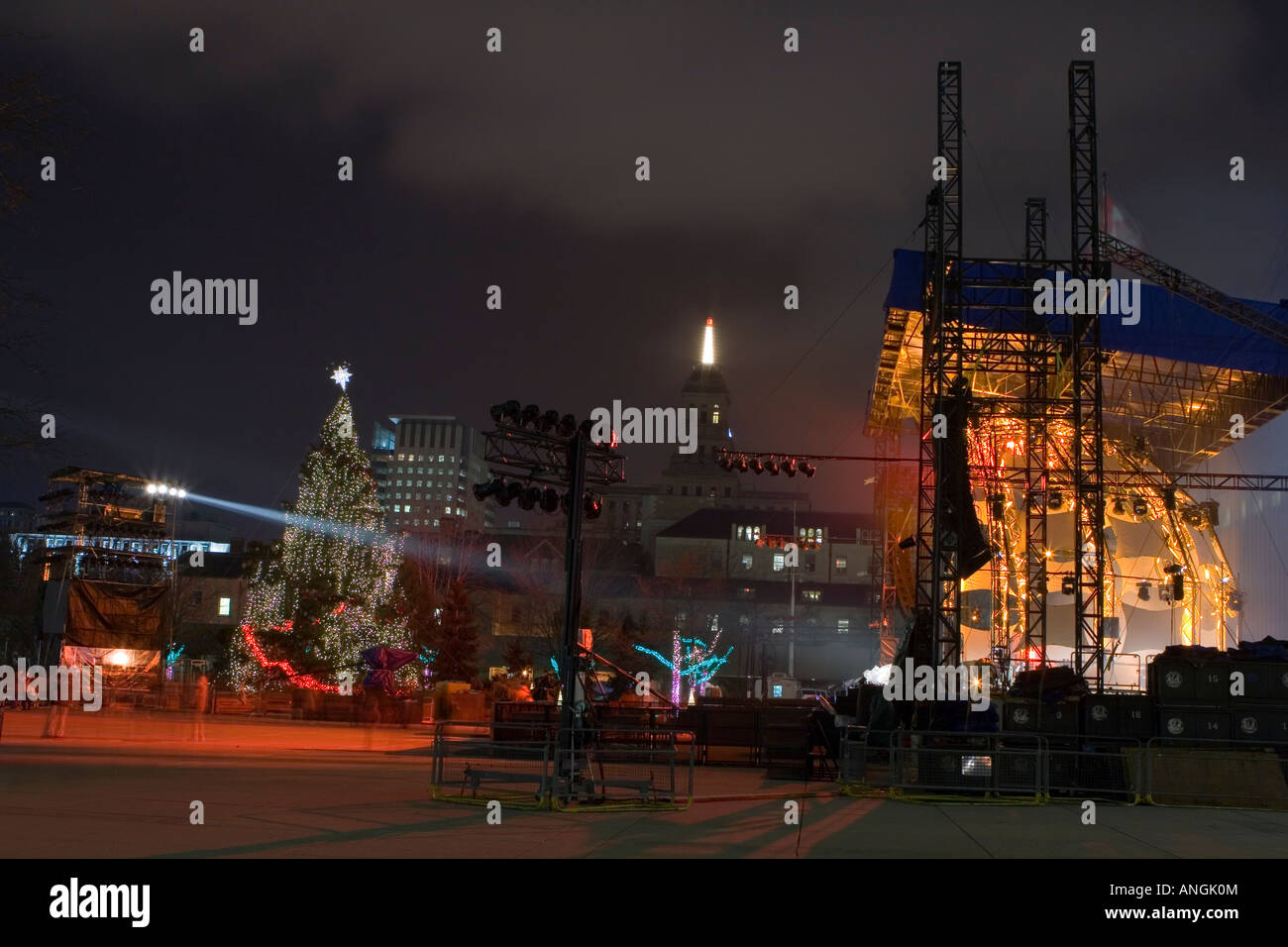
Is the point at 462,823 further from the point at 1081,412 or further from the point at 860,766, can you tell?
the point at 1081,412

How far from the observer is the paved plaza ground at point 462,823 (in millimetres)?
11484

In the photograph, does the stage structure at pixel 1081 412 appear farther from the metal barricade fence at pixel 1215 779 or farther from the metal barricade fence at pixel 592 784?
the metal barricade fence at pixel 592 784

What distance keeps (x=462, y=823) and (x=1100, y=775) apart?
→ 11.0m

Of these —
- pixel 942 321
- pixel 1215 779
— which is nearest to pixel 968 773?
pixel 1215 779

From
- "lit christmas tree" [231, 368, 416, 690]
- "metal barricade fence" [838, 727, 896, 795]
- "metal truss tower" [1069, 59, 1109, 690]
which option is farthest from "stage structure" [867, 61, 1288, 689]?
"lit christmas tree" [231, 368, 416, 690]

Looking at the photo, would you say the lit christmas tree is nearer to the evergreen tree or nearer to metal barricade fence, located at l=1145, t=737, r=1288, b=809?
the evergreen tree

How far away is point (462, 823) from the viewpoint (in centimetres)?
1344

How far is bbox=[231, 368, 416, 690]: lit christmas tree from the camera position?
4212 centimetres

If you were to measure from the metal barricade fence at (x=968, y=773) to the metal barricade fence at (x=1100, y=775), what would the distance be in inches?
14.5

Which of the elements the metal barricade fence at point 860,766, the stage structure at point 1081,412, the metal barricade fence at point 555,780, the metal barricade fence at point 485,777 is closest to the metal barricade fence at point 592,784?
the metal barricade fence at point 555,780

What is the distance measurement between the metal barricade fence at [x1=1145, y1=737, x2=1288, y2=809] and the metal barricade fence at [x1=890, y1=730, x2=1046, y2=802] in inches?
72.7

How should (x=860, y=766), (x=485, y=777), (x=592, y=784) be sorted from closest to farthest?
1. (x=485, y=777)
2. (x=592, y=784)
3. (x=860, y=766)
